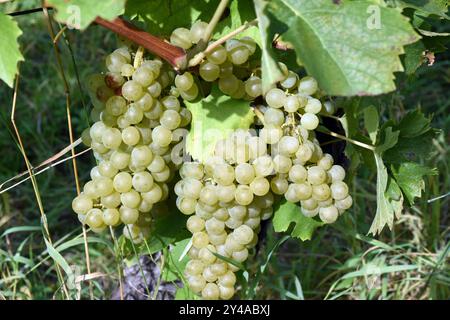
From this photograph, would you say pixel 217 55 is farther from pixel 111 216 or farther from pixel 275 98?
pixel 111 216

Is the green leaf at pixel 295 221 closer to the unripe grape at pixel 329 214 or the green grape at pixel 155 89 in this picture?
the unripe grape at pixel 329 214

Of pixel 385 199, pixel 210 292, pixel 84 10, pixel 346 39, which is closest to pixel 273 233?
pixel 210 292

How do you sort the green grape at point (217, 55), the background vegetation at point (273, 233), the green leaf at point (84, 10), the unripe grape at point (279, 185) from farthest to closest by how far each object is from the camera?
the background vegetation at point (273, 233), the unripe grape at point (279, 185), the green grape at point (217, 55), the green leaf at point (84, 10)

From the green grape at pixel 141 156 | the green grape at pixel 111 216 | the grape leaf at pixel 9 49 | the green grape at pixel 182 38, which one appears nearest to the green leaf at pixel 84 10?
Result: the grape leaf at pixel 9 49

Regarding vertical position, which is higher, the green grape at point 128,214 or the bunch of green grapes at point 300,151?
the bunch of green grapes at point 300,151

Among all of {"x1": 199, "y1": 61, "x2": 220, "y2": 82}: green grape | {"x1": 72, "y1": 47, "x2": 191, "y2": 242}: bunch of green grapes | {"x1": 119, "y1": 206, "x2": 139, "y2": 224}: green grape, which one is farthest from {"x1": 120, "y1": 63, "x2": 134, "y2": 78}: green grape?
{"x1": 119, "y1": 206, "x2": 139, "y2": 224}: green grape
